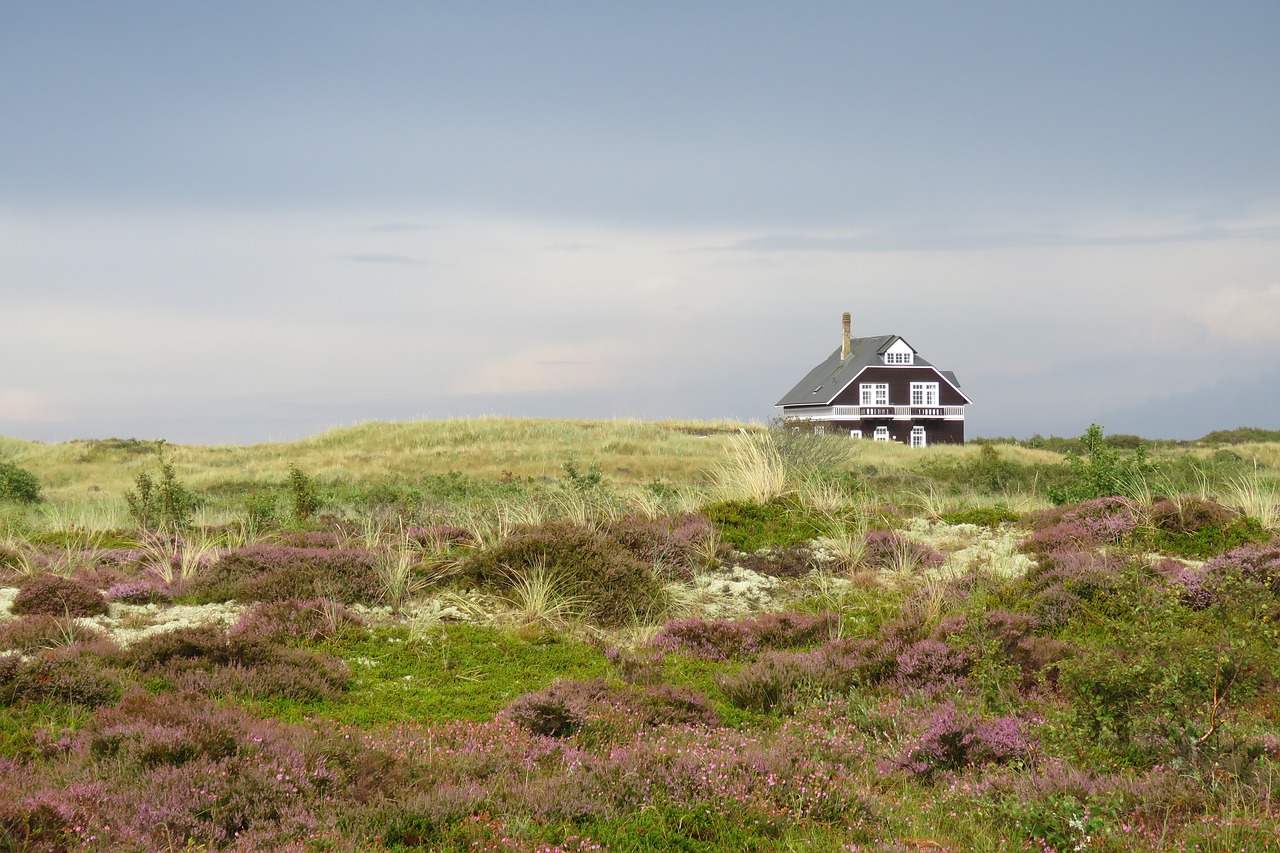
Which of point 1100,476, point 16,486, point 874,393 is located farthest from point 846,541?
point 874,393

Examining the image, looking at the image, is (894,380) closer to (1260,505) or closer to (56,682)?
(1260,505)

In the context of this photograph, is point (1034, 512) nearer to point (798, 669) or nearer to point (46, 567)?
point (798, 669)

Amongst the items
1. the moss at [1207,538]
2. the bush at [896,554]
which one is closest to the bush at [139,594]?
the bush at [896,554]

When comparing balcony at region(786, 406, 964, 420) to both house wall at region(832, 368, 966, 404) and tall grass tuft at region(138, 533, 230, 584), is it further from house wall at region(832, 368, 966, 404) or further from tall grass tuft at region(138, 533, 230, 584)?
tall grass tuft at region(138, 533, 230, 584)

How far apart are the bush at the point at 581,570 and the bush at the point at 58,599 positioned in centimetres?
356

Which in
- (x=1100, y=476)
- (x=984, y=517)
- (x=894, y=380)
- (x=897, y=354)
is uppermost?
(x=897, y=354)

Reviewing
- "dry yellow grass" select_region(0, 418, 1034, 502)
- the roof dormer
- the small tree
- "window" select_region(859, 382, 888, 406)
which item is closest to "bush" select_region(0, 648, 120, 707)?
the small tree

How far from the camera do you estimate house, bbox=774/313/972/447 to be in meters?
59.7

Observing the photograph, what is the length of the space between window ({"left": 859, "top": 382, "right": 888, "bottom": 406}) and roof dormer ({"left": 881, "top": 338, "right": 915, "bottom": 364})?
1.61m

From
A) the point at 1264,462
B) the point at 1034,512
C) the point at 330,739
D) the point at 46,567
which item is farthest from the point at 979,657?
the point at 1264,462

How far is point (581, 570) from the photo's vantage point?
9898 mm

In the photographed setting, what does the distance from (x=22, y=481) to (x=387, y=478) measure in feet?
34.8

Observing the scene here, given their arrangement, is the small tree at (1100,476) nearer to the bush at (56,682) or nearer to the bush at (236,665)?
the bush at (236,665)

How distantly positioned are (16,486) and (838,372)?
157ft
